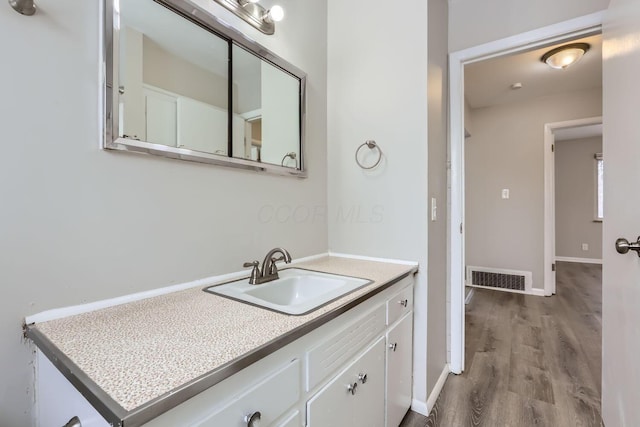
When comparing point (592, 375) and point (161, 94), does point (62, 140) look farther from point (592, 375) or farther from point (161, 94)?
point (592, 375)

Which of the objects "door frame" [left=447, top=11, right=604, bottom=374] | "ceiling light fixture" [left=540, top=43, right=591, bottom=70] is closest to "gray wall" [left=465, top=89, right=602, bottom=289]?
"ceiling light fixture" [left=540, top=43, right=591, bottom=70]

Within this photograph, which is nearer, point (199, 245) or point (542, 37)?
point (199, 245)

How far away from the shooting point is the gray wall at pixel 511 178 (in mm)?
A: 3562

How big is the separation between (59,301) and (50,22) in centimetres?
79

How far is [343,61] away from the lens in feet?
6.09

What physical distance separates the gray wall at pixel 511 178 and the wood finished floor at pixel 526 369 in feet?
2.36

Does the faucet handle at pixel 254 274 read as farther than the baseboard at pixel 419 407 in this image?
No

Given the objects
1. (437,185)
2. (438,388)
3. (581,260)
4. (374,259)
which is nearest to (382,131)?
(437,185)

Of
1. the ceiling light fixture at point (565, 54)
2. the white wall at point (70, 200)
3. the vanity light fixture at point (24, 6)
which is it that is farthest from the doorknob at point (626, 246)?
the ceiling light fixture at point (565, 54)

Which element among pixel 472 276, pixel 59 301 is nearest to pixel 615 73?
pixel 59 301

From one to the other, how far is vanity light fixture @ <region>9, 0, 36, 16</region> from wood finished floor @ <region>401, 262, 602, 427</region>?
7.10 feet

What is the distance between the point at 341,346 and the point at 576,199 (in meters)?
6.74

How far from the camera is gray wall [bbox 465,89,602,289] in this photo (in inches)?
140

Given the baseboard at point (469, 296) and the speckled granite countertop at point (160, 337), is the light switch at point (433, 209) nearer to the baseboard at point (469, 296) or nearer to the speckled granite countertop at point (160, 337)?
the speckled granite countertop at point (160, 337)
